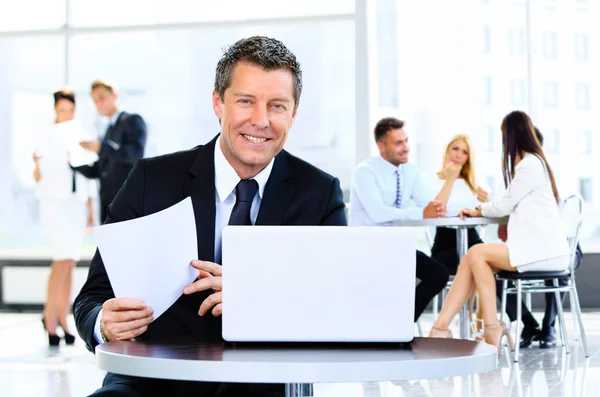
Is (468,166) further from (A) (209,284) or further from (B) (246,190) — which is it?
(A) (209,284)

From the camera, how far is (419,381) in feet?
13.5

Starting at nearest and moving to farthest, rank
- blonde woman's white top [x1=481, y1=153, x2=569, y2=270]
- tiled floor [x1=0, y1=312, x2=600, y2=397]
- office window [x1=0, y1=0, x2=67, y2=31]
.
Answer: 1. tiled floor [x1=0, y1=312, x2=600, y2=397]
2. blonde woman's white top [x1=481, y1=153, x2=569, y2=270]
3. office window [x1=0, y1=0, x2=67, y2=31]

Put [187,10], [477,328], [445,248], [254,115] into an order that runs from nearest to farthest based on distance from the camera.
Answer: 1. [254,115]
2. [477,328]
3. [445,248]
4. [187,10]

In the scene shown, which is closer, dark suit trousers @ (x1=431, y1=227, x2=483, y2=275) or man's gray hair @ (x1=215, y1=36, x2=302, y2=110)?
man's gray hair @ (x1=215, y1=36, x2=302, y2=110)

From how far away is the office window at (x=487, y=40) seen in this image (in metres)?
7.24

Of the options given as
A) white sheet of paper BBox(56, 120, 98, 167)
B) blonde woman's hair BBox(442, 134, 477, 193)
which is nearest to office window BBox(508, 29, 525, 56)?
blonde woman's hair BBox(442, 134, 477, 193)

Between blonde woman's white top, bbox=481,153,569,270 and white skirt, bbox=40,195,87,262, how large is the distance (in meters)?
2.52

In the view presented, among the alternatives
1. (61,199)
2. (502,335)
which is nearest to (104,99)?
(61,199)

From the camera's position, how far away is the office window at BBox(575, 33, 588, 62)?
23.8ft

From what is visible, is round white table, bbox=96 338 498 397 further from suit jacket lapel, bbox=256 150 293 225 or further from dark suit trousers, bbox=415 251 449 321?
dark suit trousers, bbox=415 251 449 321

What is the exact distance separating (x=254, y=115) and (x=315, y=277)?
48cm

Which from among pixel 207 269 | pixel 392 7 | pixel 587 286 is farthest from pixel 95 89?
pixel 207 269

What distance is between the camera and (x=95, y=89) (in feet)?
18.8

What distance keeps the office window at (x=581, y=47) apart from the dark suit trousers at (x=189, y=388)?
6327 mm
